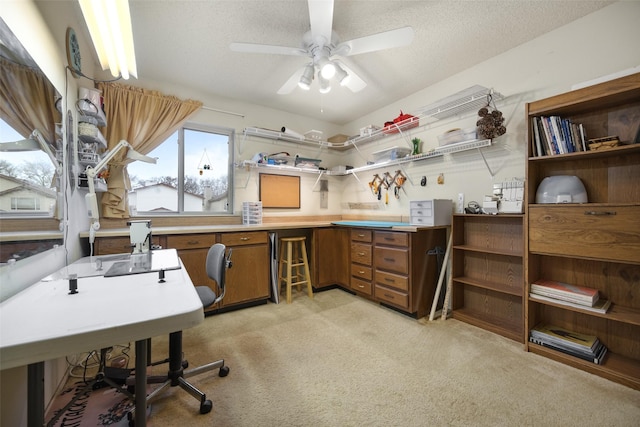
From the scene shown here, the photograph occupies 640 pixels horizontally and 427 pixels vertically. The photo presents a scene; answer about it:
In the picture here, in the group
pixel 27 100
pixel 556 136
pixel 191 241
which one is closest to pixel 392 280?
pixel 556 136

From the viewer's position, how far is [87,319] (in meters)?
0.76

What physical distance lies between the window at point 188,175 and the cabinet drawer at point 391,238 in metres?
1.98

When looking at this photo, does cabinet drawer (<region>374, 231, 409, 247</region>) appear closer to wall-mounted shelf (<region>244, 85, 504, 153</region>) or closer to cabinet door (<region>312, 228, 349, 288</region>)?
cabinet door (<region>312, 228, 349, 288</region>)

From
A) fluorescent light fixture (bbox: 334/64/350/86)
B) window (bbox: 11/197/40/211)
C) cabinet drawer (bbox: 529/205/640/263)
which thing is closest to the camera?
window (bbox: 11/197/40/211)

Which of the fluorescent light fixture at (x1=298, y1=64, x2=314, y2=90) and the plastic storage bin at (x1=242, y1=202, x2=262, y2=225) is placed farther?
the plastic storage bin at (x1=242, y1=202, x2=262, y2=225)

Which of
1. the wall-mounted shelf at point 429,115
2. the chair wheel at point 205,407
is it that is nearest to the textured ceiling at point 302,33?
the wall-mounted shelf at point 429,115

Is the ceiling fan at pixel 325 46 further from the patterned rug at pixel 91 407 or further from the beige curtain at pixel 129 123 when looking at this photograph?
the patterned rug at pixel 91 407

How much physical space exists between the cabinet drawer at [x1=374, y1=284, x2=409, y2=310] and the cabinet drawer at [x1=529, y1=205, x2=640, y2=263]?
1.18 metres

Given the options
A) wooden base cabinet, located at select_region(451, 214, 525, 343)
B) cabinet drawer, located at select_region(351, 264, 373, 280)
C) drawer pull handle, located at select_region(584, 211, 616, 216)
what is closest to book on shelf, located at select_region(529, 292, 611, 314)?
wooden base cabinet, located at select_region(451, 214, 525, 343)

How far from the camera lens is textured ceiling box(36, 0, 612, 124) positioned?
188 centimetres

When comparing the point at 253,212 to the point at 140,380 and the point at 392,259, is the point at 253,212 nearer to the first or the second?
the point at 392,259

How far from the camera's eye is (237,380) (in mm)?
1697

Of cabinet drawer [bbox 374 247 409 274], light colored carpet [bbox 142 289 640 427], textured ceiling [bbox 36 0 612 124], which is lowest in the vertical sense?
light colored carpet [bbox 142 289 640 427]

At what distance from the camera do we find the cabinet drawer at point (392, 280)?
264 centimetres
